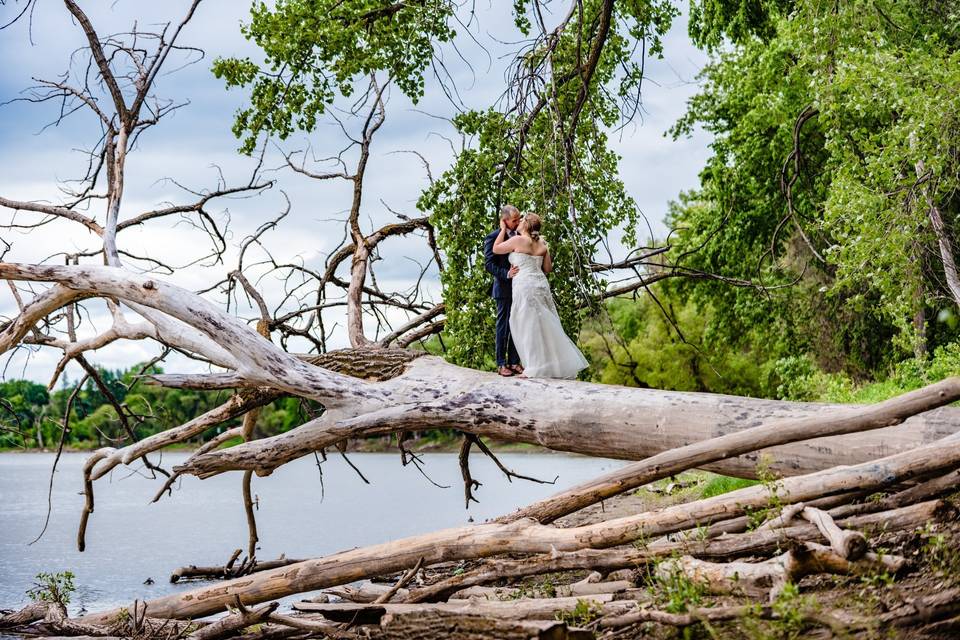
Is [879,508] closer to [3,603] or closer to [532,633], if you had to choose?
[532,633]

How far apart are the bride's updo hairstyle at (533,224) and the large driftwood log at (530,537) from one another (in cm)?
384

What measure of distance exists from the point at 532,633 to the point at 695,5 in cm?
2217

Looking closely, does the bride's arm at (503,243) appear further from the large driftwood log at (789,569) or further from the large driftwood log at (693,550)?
the large driftwood log at (789,569)

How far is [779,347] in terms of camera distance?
2716 cm

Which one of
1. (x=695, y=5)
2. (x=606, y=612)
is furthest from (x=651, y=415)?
(x=695, y=5)

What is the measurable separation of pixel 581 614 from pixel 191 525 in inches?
753

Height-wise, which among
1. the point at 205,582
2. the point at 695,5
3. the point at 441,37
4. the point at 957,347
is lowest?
the point at 205,582

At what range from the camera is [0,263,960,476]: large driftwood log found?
25.8ft

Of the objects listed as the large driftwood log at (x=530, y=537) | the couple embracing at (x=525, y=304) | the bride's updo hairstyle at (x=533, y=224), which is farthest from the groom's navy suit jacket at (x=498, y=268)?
the large driftwood log at (x=530, y=537)

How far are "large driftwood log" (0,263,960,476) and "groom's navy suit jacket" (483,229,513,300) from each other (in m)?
1.22

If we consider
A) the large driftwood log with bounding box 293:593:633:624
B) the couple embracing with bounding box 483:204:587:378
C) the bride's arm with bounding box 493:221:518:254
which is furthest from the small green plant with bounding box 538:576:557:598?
the bride's arm with bounding box 493:221:518:254

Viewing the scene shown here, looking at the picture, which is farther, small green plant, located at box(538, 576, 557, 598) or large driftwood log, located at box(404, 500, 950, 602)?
small green plant, located at box(538, 576, 557, 598)

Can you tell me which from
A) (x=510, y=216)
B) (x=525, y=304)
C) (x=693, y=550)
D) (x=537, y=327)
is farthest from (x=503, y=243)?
Result: (x=693, y=550)

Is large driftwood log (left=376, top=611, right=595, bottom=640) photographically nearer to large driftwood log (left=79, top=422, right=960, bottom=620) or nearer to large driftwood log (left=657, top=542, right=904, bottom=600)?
large driftwood log (left=657, top=542, right=904, bottom=600)
